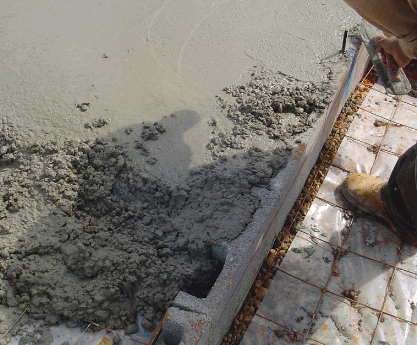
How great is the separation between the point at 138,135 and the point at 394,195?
2071mm

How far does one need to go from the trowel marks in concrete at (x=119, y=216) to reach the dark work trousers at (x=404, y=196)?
2.60ft

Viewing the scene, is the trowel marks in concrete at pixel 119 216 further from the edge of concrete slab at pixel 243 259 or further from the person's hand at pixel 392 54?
the person's hand at pixel 392 54

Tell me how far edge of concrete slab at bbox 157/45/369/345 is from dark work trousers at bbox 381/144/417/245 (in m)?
0.68

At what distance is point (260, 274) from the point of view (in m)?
3.39

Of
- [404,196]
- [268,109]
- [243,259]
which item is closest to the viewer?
[243,259]

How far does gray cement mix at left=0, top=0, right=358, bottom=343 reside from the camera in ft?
9.02

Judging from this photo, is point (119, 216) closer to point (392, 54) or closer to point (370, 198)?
point (370, 198)

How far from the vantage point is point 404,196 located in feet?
10.6

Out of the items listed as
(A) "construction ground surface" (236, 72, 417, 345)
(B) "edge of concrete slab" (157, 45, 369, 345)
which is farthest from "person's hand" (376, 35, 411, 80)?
(A) "construction ground surface" (236, 72, 417, 345)

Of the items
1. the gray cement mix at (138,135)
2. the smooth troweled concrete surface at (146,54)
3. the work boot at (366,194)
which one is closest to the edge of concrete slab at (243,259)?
the gray cement mix at (138,135)

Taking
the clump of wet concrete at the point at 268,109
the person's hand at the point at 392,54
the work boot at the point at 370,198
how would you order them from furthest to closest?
1. the work boot at the point at 370,198
2. the clump of wet concrete at the point at 268,109
3. the person's hand at the point at 392,54

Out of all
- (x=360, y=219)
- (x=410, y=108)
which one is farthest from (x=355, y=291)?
(x=410, y=108)

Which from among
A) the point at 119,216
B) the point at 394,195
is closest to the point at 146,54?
the point at 119,216

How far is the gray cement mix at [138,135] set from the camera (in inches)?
108
